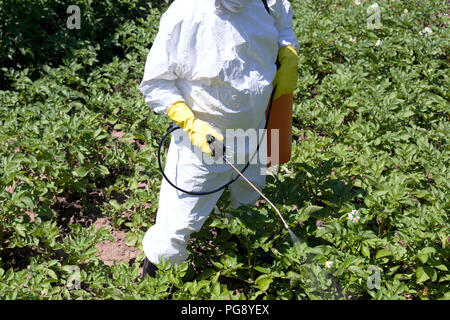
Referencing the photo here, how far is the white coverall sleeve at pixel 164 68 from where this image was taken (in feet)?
6.18

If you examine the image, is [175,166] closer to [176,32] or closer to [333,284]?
[176,32]

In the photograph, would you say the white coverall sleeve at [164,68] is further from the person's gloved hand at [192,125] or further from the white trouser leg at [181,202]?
the white trouser leg at [181,202]

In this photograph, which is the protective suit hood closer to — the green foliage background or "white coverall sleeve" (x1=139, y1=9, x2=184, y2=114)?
"white coverall sleeve" (x1=139, y1=9, x2=184, y2=114)

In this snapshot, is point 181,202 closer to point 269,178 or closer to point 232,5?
point 269,178

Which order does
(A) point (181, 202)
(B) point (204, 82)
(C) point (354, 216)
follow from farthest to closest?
(C) point (354, 216) < (A) point (181, 202) < (B) point (204, 82)

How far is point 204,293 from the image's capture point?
7.23ft

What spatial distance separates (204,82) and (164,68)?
175 mm

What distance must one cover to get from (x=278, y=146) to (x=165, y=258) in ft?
2.76

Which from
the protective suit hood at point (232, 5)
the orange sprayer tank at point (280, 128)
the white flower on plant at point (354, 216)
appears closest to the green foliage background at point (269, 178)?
the white flower on plant at point (354, 216)

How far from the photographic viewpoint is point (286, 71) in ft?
7.32

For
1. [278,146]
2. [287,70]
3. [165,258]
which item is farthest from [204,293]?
[287,70]

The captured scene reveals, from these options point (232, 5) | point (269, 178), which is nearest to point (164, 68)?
point (232, 5)

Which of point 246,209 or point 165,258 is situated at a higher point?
point 246,209

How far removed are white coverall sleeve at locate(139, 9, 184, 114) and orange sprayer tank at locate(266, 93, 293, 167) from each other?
59cm
